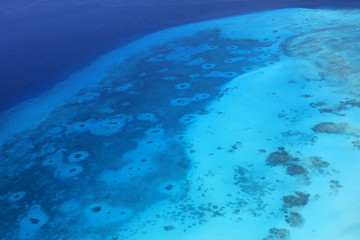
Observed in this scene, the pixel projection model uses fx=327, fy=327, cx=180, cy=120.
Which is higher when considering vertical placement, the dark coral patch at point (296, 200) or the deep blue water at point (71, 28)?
the deep blue water at point (71, 28)

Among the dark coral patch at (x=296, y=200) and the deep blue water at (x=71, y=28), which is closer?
the dark coral patch at (x=296, y=200)

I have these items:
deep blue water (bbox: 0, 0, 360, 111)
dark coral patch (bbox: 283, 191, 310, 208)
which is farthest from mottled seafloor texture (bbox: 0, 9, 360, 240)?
deep blue water (bbox: 0, 0, 360, 111)

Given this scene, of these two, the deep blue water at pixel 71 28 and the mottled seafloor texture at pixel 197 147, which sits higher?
the deep blue water at pixel 71 28

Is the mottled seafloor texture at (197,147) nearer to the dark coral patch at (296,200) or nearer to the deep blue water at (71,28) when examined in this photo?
the dark coral patch at (296,200)

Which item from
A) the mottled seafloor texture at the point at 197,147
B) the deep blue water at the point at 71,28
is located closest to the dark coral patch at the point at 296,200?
the mottled seafloor texture at the point at 197,147

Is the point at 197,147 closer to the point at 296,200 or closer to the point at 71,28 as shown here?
the point at 296,200

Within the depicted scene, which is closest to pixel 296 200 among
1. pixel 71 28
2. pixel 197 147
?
pixel 197 147
